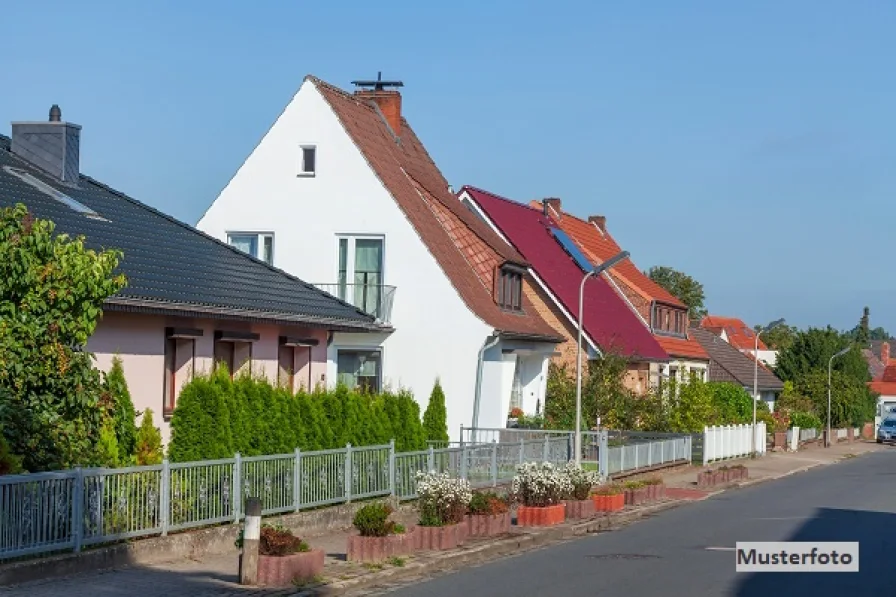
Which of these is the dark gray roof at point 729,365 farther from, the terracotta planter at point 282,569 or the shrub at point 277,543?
the terracotta planter at point 282,569

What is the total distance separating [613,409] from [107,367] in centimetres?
2376

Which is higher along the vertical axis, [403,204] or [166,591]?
[403,204]

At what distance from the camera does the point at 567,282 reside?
47.4 meters

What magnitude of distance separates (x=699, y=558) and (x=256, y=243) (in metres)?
21.6

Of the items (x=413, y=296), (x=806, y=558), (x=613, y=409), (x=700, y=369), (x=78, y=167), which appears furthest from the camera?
(x=700, y=369)

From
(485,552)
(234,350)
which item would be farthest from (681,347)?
(485,552)

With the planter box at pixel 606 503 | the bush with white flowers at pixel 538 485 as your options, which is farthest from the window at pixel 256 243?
the bush with white flowers at pixel 538 485

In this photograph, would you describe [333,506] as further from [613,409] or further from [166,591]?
[613,409]

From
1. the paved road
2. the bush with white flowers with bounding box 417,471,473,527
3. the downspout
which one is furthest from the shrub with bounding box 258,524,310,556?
the downspout

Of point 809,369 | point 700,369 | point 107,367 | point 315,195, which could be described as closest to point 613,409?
point 315,195

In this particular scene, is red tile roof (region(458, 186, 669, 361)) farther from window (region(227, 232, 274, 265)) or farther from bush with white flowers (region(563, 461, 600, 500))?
bush with white flowers (region(563, 461, 600, 500))

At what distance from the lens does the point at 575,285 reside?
1900 inches

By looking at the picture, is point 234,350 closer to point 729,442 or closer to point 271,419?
point 271,419

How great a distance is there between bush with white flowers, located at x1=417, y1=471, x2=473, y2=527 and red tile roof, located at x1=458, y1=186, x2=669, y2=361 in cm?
2295
